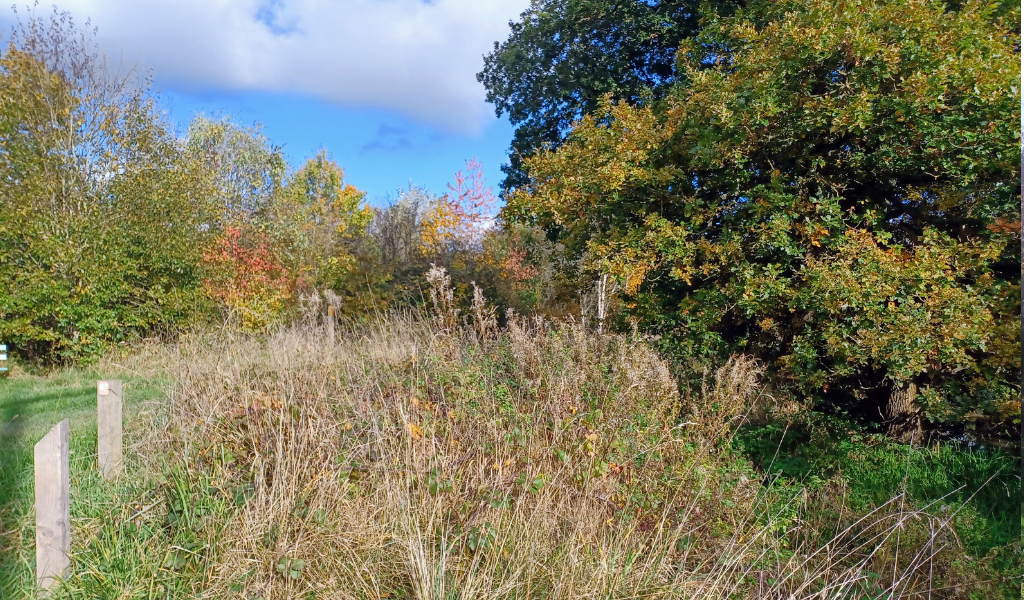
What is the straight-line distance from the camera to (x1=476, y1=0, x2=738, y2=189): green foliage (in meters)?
13.4

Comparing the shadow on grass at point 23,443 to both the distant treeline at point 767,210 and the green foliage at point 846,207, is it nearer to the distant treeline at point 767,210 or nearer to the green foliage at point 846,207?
the distant treeline at point 767,210

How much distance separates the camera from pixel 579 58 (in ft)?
48.1

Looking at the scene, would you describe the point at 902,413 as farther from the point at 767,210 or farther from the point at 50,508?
A: the point at 50,508

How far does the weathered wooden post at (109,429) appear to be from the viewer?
157 inches

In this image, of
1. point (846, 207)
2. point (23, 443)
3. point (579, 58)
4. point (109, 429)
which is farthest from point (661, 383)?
point (579, 58)

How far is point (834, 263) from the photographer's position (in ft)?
18.7

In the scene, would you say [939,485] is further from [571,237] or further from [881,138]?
[571,237]

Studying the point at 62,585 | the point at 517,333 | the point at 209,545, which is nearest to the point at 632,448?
the point at 517,333

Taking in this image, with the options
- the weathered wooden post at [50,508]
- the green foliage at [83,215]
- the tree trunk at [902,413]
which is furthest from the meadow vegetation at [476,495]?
the green foliage at [83,215]

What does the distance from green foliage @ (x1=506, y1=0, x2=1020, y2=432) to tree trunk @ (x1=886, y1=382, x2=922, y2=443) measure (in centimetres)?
17

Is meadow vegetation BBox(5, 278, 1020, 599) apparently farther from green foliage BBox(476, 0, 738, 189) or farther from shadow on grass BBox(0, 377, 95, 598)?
green foliage BBox(476, 0, 738, 189)

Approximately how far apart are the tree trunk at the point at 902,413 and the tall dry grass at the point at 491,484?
1859 mm

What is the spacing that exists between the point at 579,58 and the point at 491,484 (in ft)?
42.6

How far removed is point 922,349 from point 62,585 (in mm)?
6251
